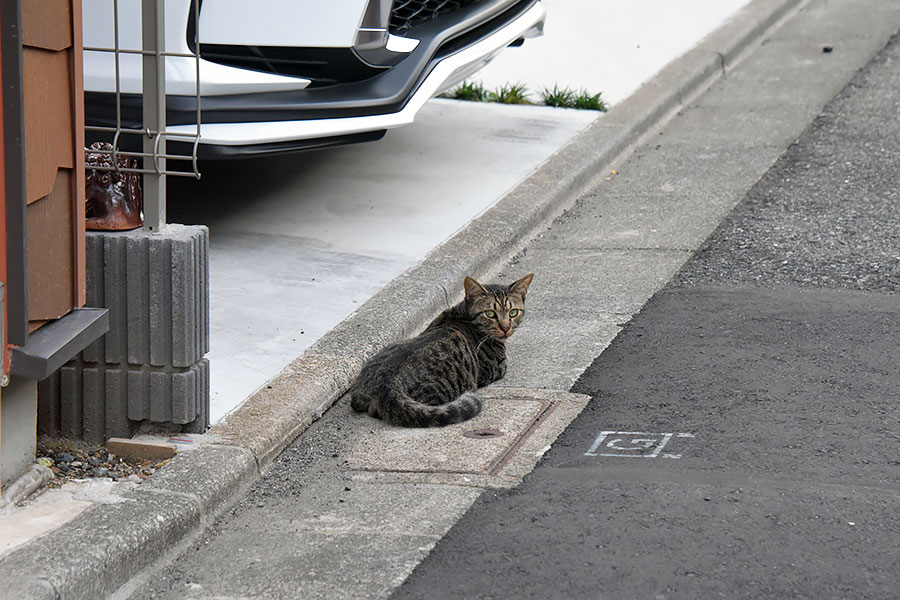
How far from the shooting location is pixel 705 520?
3.57 metres

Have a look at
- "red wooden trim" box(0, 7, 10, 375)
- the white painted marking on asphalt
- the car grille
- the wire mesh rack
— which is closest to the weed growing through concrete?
the car grille

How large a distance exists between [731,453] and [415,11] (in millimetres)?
3252

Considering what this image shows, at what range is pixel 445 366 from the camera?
15.0ft

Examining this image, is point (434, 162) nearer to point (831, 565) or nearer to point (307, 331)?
point (307, 331)

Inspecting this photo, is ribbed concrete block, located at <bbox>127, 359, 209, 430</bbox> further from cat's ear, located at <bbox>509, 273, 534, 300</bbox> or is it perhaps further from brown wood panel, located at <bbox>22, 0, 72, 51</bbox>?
cat's ear, located at <bbox>509, 273, 534, 300</bbox>

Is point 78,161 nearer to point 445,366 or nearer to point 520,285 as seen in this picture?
point 445,366

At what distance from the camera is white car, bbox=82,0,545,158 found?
520 cm

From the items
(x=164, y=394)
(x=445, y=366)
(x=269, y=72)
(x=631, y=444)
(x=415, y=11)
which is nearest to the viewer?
(x=164, y=394)

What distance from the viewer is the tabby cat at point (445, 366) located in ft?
14.4

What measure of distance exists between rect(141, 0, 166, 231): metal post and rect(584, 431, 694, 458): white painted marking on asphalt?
1.58 meters

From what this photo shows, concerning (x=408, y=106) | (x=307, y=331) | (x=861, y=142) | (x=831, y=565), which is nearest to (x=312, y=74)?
(x=408, y=106)

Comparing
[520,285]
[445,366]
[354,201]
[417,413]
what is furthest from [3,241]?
[354,201]

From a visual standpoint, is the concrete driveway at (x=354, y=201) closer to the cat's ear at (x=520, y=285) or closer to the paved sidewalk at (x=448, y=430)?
the paved sidewalk at (x=448, y=430)

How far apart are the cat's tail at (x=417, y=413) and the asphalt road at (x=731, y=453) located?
0.40 metres
